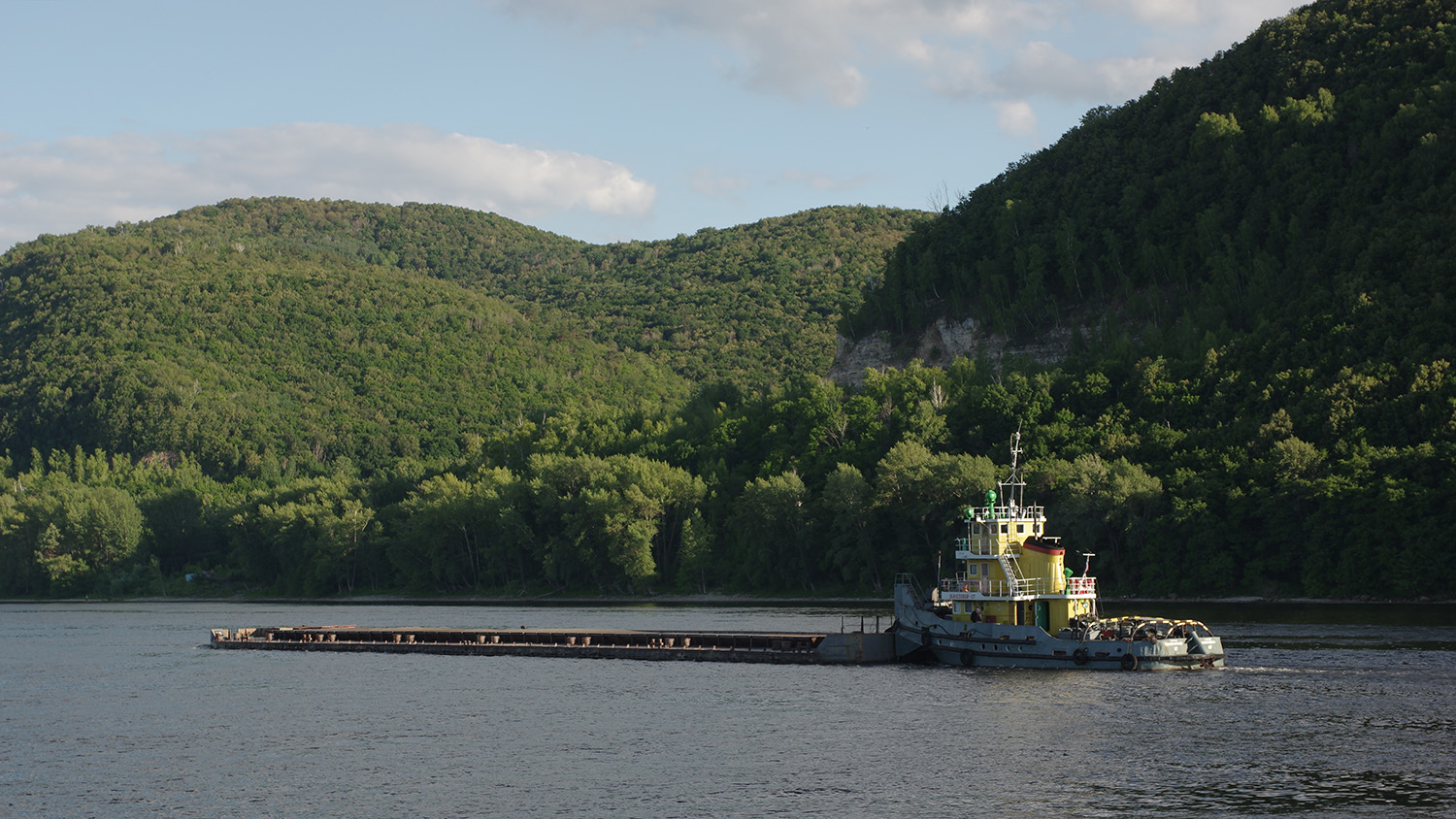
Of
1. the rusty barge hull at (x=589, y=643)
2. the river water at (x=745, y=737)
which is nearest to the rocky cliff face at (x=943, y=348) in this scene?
the river water at (x=745, y=737)

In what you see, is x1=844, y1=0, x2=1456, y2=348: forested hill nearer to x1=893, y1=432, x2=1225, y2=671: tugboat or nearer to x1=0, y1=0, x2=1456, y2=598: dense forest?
x1=0, y1=0, x2=1456, y2=598: dense forest

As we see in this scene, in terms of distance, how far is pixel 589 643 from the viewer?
290 ft

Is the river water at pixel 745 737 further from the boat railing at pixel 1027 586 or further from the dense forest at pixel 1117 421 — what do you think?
the dense forest at pixel 1117 421

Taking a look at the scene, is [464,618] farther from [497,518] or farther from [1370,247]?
[1370,247]

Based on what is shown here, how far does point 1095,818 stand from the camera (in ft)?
134

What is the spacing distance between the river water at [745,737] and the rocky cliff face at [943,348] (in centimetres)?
7961

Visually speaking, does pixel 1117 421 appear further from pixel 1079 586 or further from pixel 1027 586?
pixel 1027 586

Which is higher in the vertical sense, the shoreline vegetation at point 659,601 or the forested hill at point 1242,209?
the forested hill at point 1242,209

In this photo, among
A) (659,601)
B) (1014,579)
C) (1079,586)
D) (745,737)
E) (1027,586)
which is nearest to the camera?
(745,737)

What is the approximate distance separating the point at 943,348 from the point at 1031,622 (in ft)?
352

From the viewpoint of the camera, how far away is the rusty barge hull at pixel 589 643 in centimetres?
7669

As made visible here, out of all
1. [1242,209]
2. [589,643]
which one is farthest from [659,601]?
[1242,209]

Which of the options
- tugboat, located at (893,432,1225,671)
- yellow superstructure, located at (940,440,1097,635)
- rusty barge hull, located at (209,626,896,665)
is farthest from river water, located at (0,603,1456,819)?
yellow superstructure, located at (940,440,1097,635)

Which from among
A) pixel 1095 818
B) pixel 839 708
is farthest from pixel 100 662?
pixel 1095 818
